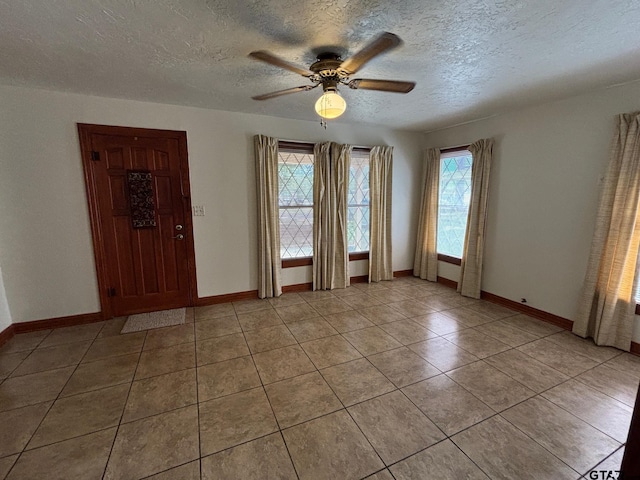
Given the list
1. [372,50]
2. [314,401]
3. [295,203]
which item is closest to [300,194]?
[295,203]

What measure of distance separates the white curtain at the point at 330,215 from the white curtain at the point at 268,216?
575 millimetres

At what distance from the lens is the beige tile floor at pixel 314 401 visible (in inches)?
59.5

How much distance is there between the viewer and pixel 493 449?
1586 mm

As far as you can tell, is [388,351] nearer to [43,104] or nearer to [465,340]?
[465,340]

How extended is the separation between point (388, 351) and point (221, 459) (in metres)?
1.57

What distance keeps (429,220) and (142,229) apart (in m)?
4.00

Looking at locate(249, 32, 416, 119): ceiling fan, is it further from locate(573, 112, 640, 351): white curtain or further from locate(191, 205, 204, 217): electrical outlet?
locate(573, 112, 640, 351): white curtain

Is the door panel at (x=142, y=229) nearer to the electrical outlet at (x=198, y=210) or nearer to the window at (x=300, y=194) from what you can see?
the electrical outlet at (x=198, y=210)

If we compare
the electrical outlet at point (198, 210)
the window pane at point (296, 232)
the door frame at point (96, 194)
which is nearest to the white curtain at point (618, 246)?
the window pane at point (296, 232)

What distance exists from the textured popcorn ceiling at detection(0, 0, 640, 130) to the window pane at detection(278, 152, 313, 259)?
1.11 metres

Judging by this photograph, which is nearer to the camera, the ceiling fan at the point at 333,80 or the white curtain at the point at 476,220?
the ceiling fan at the point at 333,80

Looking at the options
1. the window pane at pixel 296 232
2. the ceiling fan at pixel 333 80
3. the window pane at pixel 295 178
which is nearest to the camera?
the ceiling fan at pixel 333 80

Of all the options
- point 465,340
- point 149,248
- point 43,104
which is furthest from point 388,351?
point 43,104

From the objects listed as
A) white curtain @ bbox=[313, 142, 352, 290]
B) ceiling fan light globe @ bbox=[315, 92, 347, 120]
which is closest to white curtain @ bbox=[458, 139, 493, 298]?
white curtain @ bbox=[313, 142, 352, 290]
